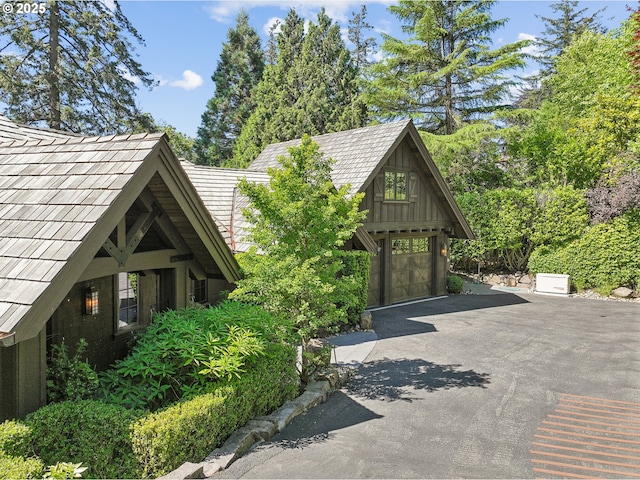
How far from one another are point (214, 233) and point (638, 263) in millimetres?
16354

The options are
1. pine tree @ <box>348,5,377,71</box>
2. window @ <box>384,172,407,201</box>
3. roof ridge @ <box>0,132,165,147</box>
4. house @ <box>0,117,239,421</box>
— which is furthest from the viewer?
pine tree @ <box>348,5,377,71</box>

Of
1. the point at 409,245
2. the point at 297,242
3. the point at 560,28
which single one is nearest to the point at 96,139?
the point at 297,242

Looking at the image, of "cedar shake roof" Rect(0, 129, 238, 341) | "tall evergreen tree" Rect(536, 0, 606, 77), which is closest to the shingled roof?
"cedar shake roof" Rect(0, 129, 238, 341)

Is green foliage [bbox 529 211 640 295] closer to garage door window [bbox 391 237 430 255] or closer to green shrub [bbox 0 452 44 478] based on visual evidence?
garage door window [bbox 391 237 430 255]

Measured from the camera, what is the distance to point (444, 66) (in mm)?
25219

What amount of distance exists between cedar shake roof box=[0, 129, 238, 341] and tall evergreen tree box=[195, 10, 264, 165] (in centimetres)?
3210

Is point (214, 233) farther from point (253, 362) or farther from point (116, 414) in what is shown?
point (116, 414)

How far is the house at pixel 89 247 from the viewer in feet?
14.1

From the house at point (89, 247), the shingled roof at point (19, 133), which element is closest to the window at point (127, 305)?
the house at point (89, 247)

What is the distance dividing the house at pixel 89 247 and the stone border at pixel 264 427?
1776 millimetres

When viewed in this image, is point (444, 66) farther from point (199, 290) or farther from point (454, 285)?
point (199, 290)

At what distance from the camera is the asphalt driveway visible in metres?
5.39

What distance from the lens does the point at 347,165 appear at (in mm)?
14734

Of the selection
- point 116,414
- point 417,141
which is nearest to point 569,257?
point 417,141
